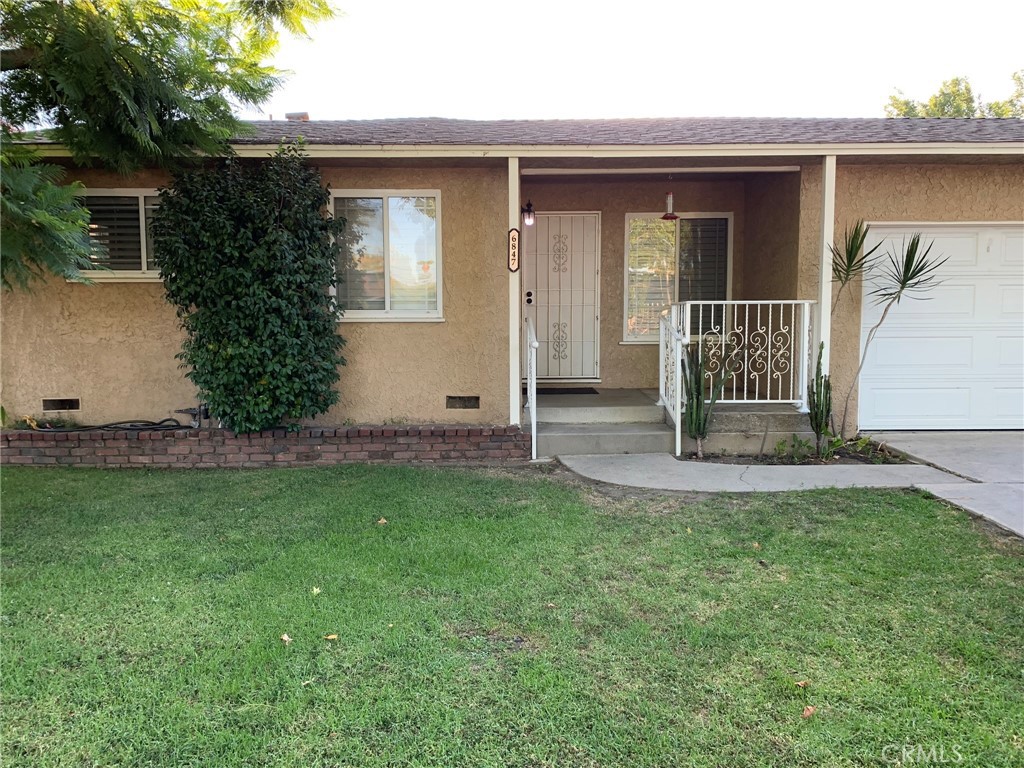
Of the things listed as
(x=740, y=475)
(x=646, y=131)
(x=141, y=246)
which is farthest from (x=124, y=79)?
(x=740, y=475)

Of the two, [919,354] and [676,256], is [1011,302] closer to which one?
[919,354]

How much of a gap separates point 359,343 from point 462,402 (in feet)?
4.22

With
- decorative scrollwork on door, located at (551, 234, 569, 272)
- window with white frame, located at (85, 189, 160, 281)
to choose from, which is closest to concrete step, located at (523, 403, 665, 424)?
decorative scrollwork on door, located at (551, 234, 569, 272)

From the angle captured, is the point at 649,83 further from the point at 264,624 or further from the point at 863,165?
the point at 264,624

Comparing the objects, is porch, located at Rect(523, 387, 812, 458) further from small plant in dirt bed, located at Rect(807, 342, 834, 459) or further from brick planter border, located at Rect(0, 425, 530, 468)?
brick planter border, located at Rect(0, 425, 530, 468)

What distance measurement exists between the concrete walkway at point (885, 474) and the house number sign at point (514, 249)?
205 cm

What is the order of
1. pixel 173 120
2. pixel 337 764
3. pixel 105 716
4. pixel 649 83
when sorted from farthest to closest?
1. pixel 649 83
2. pixel 173 120
3. pixel 105 716
4. pixel 337 764

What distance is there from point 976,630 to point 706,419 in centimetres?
344

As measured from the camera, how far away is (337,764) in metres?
2.13

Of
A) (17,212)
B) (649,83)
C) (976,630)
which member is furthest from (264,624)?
(649,83)

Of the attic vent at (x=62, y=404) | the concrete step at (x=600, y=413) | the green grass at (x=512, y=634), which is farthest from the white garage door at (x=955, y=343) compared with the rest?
the attic vent at (x=62, y=404)

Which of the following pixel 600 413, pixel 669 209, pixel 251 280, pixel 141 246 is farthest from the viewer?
pixel 669 209

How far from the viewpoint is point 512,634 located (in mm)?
2971

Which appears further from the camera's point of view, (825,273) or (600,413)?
(600,413)
